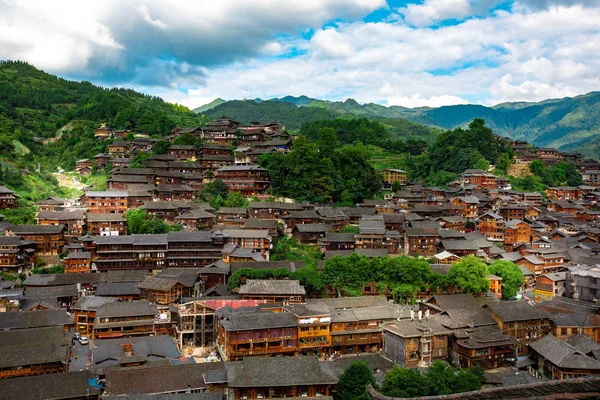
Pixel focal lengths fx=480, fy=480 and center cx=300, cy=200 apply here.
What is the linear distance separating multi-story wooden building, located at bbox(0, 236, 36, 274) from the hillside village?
0.12 metres

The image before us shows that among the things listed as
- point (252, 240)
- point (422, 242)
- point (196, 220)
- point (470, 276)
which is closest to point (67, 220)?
point (196, 220)

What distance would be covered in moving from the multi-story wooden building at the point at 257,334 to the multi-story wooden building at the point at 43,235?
1986 cm

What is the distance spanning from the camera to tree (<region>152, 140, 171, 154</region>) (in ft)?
198

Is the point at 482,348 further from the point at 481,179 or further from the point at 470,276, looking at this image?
the point at 481,179

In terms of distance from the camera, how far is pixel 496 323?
33.8 metres

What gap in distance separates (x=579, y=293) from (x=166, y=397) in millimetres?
34435

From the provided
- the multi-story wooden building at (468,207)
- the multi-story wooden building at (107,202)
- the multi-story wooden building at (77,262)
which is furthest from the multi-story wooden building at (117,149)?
the multi-story wooden building at (468,207)

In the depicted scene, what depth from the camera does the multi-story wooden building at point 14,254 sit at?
39.3 metres

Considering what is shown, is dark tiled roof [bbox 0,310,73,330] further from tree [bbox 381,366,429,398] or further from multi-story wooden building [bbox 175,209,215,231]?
tree [bbox 381,366,429,398]

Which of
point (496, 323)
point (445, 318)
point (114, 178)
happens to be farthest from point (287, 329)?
point (114, 178)

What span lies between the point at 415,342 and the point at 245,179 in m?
30.1

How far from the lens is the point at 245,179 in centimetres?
5516

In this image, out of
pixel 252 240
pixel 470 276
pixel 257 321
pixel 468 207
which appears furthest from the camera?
pixel 468 207

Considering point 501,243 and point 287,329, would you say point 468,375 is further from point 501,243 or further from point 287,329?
point 501,243
